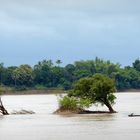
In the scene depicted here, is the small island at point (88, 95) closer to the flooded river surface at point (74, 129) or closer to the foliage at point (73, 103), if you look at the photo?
the foliage at point (73, 103)

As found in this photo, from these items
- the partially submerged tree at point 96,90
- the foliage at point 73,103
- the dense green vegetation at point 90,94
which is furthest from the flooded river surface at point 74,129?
the partially submerged tree at point 96,90

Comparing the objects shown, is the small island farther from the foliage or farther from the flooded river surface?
the flooded river surface

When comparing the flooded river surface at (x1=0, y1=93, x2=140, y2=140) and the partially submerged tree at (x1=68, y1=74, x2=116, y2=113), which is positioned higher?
the partially submerged tree at (x1=68, y1=74, x2=116, y2=113)

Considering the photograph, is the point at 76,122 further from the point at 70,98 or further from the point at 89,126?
the point at 70,98

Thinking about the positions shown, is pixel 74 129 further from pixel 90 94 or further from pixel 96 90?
pixel 90 94

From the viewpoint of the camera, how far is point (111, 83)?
80.7 meters

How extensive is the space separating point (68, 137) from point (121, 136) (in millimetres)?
3865

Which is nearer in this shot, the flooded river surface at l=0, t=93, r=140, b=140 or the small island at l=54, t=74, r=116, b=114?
the flooded river surface at l=0, t=93, r=140, b=140

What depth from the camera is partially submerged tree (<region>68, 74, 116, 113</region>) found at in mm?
80188

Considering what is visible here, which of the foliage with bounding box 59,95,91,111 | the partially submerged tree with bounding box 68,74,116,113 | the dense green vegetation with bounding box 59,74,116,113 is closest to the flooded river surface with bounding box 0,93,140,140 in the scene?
the foliage with bounding box 59,95,91,111

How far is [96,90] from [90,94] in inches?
47.7

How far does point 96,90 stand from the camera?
262 ft

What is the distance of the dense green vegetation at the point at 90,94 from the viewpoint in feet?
263

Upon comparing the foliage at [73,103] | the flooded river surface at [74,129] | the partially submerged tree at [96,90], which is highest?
the partially submerged tree at [96,90]
